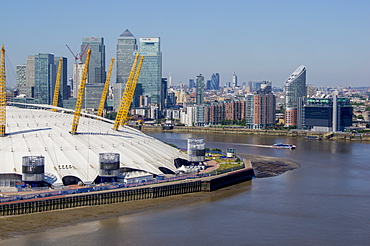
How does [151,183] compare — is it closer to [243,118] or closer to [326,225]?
[326,225]

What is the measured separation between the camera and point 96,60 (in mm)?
137625

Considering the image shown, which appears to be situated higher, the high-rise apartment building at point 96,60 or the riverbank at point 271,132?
the high-rise apartment building at point 96,60

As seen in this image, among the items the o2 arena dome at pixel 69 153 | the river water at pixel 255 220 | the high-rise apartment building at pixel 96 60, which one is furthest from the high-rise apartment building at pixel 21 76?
the river water at pixel 255 220

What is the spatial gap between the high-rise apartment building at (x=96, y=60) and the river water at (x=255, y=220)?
104m

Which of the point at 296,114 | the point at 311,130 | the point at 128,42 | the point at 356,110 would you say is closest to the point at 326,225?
the point at 311,130

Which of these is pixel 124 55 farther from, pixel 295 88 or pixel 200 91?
pixel 295 88

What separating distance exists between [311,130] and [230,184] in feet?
147

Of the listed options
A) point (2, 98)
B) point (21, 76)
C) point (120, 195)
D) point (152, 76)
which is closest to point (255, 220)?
point (120, 195)

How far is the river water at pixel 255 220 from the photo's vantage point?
67.0ft

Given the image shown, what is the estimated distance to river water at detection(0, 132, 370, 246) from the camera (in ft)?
67.0

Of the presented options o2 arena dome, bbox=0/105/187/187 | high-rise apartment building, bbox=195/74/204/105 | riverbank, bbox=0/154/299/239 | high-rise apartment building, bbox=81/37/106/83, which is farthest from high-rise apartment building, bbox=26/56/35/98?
riverbank, bbox=0/154/299/239

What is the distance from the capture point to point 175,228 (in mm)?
21875

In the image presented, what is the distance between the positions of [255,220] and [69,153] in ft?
31.2

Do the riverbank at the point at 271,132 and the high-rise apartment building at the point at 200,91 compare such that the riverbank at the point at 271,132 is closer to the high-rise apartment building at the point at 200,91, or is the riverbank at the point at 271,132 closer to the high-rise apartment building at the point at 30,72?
the high-rise apartment building at the point at 200,91
